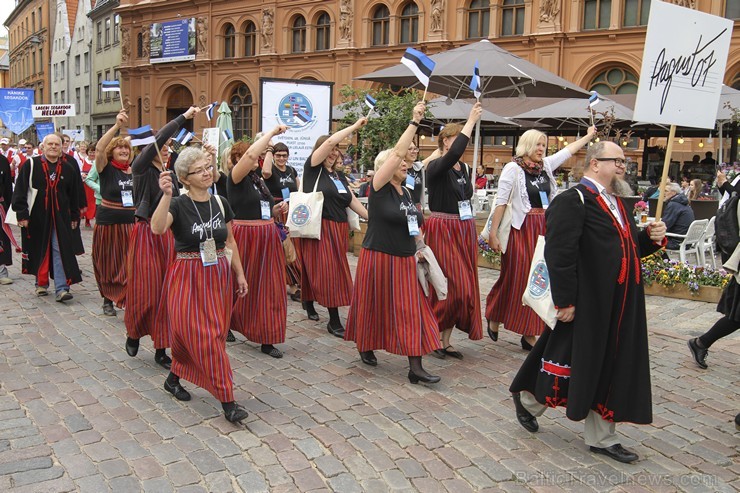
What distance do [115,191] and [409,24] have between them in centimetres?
2632

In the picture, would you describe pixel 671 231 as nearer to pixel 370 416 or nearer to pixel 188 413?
pixel 370 416

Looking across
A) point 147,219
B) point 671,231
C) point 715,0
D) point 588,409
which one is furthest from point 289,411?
point 715,0

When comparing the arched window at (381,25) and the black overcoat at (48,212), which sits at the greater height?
the arched window at (381,25)

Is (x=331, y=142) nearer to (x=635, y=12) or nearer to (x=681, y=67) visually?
(x=681, y=67)

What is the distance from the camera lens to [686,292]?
9.12 meters

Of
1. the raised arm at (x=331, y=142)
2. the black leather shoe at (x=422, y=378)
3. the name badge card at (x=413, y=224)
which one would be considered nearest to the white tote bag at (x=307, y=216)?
the raised arm at (x=331, y=142)

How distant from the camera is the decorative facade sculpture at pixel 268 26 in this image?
3662 cm

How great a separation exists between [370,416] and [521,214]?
2.44 m

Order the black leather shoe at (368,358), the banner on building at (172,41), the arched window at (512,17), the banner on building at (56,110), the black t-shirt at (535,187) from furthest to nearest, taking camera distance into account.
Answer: the banner on building at (172,41) → the arched window at (512,17) → the banner on building at (56,110) → the black t-shirt at (535,187) → the black leather shoe at (368,358)

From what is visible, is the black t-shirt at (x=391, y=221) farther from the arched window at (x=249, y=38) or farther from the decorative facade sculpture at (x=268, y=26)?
the arched window at (x=249, y=38)

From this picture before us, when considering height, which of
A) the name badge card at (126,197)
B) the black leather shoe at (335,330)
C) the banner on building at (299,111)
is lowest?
the black leather shoe at (335,330)

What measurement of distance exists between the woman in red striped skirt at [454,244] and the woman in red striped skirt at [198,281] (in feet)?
6.84

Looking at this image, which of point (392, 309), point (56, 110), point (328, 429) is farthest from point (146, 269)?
point (56, 110)

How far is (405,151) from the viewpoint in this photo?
5.22 meters
